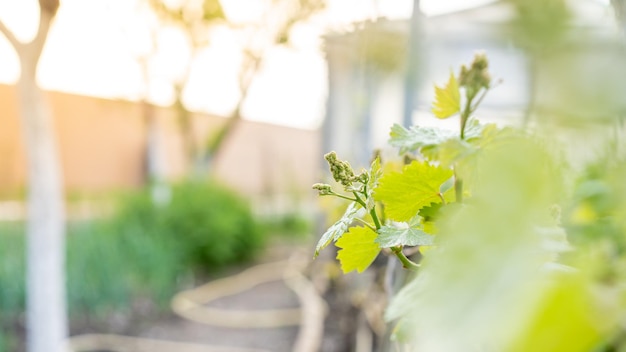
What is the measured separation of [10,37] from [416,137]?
2077 millimetres

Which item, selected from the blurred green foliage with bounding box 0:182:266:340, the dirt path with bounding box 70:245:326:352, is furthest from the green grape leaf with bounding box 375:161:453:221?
the blurred green foliage with bounding box 0:182:266:340

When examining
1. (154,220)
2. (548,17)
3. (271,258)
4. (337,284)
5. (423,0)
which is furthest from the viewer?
(271,258)

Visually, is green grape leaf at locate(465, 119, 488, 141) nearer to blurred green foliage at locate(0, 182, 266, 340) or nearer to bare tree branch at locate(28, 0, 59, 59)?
bare tree branch at locate(28, 0, 59, 59)

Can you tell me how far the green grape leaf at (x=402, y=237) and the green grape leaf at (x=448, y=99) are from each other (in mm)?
87

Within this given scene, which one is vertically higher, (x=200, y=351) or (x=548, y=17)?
(x=548, y=17)

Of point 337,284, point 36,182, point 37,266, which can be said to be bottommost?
point 337,284

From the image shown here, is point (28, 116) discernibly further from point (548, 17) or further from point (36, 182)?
point (548, 17)

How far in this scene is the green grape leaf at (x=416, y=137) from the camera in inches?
12.7

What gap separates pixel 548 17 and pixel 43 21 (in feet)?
6.55

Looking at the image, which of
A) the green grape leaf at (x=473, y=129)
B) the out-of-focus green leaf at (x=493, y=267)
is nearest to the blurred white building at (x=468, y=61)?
the green grape leaf at (x=473, y=129)

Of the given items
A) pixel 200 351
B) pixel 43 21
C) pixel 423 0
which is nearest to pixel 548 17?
pixel 423 0

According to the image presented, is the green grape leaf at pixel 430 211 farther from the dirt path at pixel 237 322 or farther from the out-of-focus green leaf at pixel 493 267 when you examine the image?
the dirt path at pixel 237 322

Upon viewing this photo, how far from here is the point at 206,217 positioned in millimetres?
5141

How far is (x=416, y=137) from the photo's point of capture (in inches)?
13.3
